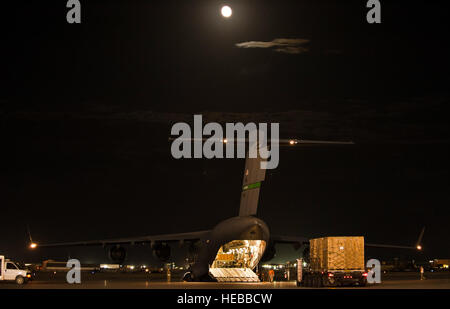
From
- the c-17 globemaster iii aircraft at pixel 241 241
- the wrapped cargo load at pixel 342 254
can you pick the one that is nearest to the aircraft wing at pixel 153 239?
the c-17 globemaster iii aircraft at pixel 241 241

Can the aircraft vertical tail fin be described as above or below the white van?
above

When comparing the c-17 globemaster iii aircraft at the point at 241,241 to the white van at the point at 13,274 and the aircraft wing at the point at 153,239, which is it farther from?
the white van at the point at 13,274

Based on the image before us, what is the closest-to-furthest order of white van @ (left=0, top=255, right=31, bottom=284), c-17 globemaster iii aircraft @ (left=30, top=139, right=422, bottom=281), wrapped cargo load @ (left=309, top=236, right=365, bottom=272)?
wrapped cargo load @ (left=309, top=236, right=365, bottom=272) < c-17 globemaster iii aircraft @ (left=30, top=139, right=422, bottom=281) < white van @ (left=0, top=255, right=31, bottom=284)

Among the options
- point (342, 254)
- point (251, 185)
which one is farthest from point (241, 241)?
point (342, 254)

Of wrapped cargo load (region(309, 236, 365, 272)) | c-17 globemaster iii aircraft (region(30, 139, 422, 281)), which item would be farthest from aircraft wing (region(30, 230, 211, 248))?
wrapped cargo load (region(309, 236, 365, 272))

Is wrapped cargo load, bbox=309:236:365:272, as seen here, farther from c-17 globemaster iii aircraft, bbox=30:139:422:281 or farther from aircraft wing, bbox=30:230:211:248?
aircraft wing, bbox=30:230:211:248

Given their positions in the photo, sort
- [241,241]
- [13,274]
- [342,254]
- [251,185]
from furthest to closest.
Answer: [251,185] → [13,274] → [241,241] → [342,254]

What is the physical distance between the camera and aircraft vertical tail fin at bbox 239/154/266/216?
46.1m

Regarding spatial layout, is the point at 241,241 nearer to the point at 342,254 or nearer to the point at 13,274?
the point at 342,254

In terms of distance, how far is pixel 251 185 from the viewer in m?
47.6
